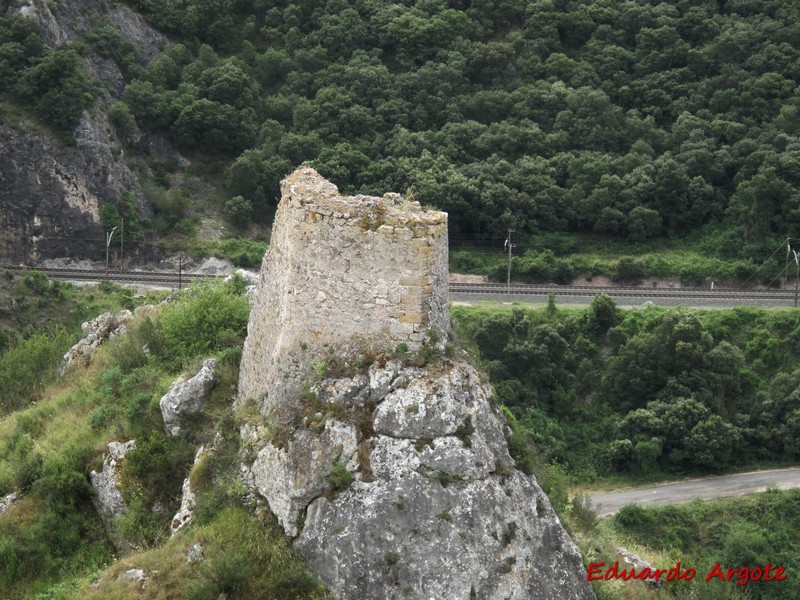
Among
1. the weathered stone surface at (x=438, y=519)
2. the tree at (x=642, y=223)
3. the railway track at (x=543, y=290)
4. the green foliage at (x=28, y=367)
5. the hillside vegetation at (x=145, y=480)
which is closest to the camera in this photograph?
the weathered stone surface at (x=438, y=519)

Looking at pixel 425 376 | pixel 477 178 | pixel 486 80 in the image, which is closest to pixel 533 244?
pixel 477 178

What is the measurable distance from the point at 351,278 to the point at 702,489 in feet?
85.9

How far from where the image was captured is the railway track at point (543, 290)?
52531 mm

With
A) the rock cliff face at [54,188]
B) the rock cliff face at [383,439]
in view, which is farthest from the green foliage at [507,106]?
the rock cliff face at [383,439]

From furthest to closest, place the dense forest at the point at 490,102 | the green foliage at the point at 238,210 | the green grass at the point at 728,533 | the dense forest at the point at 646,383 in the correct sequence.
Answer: the green foliage at the point at 238,210
the dense forest at the point at 490,102
the dense forest at the point at 646,383
the green grass at the point at 728,533

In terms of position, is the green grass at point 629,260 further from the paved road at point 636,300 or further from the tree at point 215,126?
the tree at point 215,126

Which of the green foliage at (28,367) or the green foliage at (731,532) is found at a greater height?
the green foliage at (28,367)

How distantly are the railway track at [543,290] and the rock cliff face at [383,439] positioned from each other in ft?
109

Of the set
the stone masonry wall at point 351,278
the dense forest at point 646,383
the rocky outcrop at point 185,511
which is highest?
the stone masonry wall at point 351,278

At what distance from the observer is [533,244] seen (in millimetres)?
60281

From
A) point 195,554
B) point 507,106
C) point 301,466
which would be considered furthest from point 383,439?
point 507,106

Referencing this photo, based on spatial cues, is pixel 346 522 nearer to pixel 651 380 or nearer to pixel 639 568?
pixel 639 568

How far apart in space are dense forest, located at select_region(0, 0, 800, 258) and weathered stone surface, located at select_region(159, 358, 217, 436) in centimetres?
3917

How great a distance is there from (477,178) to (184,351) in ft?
133
